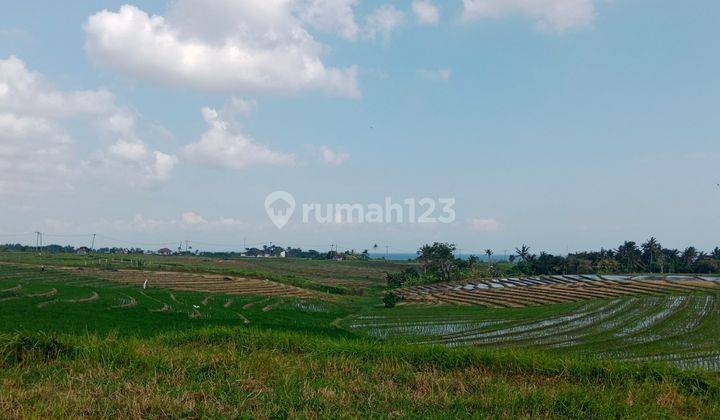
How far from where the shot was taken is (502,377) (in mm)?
5773

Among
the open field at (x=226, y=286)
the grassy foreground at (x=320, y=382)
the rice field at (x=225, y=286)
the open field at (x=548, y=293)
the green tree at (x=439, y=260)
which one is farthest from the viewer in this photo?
the green tree at (x=439, y=260)

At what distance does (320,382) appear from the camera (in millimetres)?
5168

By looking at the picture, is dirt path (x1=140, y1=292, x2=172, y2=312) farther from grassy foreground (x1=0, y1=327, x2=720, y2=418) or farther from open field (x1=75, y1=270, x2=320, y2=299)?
grassy foreground (x1=0, y1=327, x2=720, y2=418)

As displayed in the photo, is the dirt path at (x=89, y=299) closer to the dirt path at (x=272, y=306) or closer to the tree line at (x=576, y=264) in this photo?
the dirt path at (x=272, y=306)

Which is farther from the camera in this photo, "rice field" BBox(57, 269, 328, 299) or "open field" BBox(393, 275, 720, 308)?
"rice field" BBox(57, 269, 328, 299)

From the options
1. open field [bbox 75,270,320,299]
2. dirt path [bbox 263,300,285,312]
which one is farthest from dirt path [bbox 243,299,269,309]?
open field [bbox 75,270,320,299]

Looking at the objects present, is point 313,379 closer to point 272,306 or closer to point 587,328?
point 587,328

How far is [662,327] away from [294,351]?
23.5m

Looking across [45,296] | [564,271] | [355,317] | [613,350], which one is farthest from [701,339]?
[564,271]

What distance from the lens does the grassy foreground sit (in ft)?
14.1

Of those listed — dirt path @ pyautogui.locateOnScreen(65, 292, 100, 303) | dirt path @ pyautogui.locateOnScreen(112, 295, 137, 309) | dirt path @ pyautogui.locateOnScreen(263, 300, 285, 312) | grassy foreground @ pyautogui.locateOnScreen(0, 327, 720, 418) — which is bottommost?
dirt path @ pyautogui.locateOnScreen(263, 300, 285, 312)

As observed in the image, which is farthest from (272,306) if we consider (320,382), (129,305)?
(320,382)

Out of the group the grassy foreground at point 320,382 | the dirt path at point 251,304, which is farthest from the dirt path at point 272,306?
the grassy foreground at point 320,382

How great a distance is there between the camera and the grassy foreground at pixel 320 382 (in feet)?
14.1
